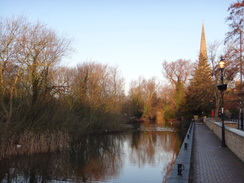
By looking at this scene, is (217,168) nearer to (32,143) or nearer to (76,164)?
(76,164)

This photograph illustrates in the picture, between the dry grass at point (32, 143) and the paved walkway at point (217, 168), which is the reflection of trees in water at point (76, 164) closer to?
the dry grass at point (32, 143)

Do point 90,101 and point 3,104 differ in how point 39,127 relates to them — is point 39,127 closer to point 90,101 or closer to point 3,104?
point 3,104

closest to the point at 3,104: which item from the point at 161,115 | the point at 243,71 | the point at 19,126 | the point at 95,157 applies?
the point at 19,126

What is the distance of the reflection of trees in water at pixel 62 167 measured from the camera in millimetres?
11406

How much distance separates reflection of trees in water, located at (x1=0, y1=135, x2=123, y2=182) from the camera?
11.4m

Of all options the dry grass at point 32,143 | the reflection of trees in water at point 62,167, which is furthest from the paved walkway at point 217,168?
the dry grass at point 32,143

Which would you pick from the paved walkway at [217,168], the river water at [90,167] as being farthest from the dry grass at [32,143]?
the paved walkway at [217,168]

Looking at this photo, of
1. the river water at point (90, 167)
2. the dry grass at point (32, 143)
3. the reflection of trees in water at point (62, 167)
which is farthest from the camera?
the dry grass at point (32, 143)

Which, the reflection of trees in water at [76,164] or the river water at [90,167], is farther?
the reflection of trees in water at [76,164]

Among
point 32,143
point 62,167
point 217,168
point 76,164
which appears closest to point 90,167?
point 76,164

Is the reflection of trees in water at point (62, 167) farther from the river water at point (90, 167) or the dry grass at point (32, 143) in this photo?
the dry grass at point (32, 143)

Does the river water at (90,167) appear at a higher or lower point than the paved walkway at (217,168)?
lower

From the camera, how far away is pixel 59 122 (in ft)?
61.6

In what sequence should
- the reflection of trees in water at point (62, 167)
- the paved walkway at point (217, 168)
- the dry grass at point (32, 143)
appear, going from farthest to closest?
A: the dry grass at point (32, 143) < the reflection of trees in water at point (62, 167) < the paved walkway at point (217, 168)
